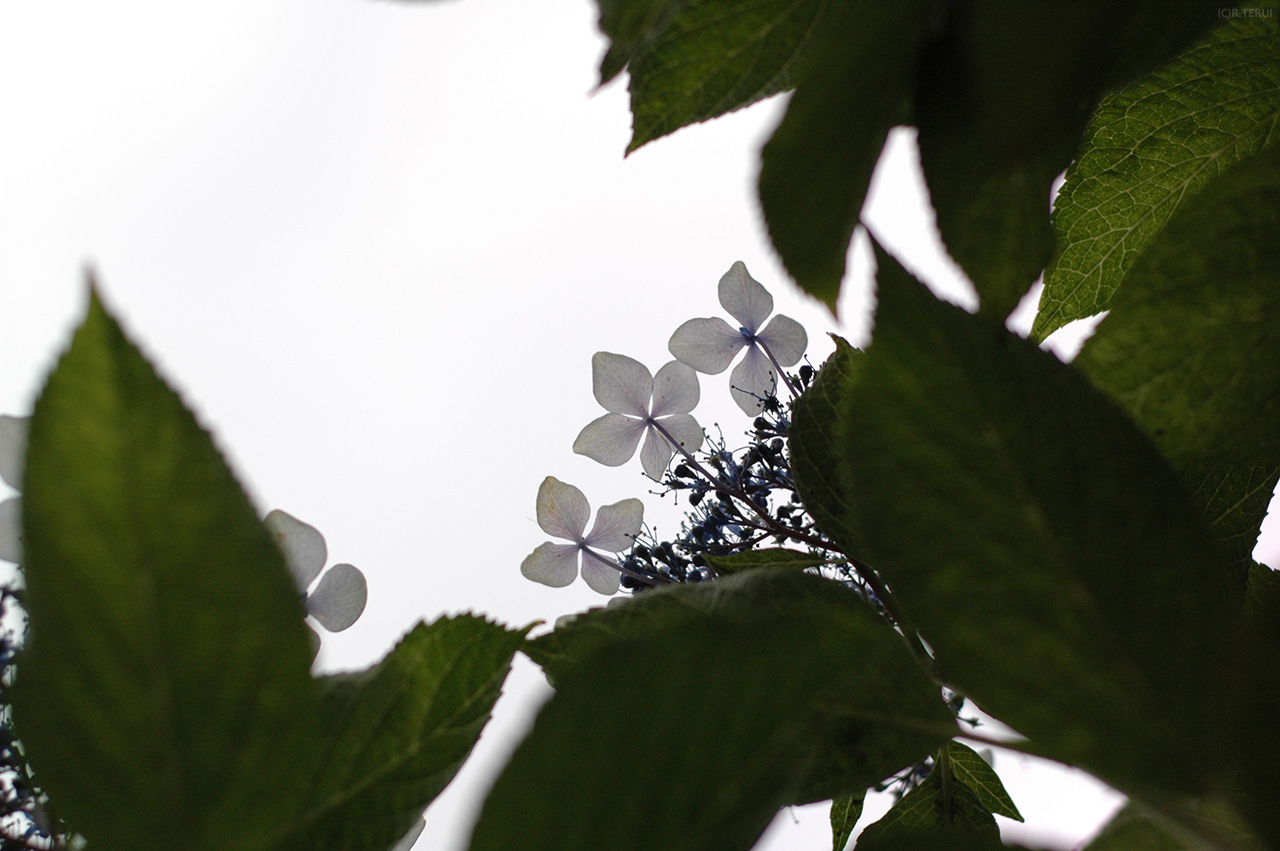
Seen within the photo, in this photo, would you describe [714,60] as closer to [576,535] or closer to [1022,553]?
[1022,553]

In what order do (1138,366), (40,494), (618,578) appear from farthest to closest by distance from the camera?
(618,578)
(1138,366)
(40,494)

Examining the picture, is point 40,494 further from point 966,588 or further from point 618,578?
point 618,578

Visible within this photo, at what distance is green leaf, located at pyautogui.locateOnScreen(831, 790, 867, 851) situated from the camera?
535 mm

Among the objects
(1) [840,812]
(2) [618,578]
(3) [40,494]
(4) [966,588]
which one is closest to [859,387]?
(4) [966,588]

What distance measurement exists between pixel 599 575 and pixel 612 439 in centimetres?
21

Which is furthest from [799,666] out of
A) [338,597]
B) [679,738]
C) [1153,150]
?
[338,597]

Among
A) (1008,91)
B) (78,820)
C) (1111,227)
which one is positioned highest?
(1111,227)

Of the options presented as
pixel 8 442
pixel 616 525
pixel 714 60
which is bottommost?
pixel 714 60

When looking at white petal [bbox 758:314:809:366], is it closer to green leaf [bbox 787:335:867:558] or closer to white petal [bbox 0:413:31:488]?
green leaf [bbox 787:335:867:558]

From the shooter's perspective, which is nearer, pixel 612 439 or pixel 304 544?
pixel 304 544

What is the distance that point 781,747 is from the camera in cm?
14

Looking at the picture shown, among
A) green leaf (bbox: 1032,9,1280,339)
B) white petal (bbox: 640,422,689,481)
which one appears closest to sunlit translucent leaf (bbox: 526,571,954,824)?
green leaf (bbox: 1032,9,1280,339)

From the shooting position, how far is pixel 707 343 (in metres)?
1.19

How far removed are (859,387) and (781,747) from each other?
0.28ft
